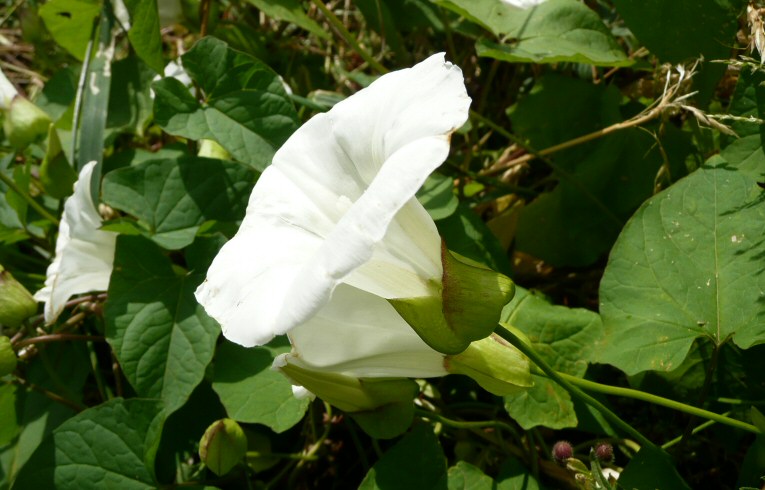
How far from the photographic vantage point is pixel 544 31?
54.5 inches

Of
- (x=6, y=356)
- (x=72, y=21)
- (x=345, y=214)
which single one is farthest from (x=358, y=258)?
(x=72, y=21)

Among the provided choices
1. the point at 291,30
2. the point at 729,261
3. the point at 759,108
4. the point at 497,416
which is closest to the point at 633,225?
the point at 729,261

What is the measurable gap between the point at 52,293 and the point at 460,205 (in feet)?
2.31

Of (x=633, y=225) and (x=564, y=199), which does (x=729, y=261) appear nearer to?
(x=633, y=225)

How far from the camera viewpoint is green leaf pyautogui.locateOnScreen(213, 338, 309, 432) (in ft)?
3.69

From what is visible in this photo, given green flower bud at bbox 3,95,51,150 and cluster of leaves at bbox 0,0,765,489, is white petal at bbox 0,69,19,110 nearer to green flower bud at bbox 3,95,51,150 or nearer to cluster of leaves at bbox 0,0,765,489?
green flower bud at bbox 3,95,51,150

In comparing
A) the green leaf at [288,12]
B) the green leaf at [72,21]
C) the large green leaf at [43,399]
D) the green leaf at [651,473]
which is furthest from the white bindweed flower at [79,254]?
the green leaf at [651,473]

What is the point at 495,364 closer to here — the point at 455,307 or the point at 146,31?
the point at 455,307

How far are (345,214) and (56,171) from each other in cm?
88

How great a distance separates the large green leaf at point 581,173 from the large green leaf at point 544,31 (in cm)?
11

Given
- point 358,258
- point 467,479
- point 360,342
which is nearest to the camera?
point 358,258

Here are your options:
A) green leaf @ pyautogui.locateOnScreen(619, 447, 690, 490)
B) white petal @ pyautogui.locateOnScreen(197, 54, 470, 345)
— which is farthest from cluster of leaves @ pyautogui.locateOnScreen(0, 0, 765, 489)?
white petal @ pyautogui.locateOnScreen(197, 54, 470, 345)

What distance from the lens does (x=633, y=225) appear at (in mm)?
1082

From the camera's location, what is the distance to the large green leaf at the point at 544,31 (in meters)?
1.31
